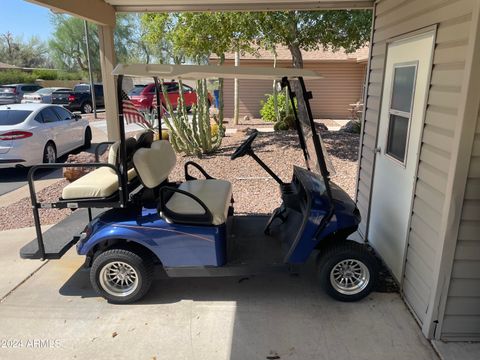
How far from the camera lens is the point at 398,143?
3.54 meters

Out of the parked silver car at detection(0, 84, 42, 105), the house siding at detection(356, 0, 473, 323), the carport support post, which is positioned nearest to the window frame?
the house siding at detection(356, 0, 473, 323)

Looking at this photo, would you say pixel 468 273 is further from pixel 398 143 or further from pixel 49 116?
pixel 49 116

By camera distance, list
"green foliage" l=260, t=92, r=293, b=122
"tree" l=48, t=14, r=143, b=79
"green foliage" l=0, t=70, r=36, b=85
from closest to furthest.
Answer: "green foliage" l=260, t=92, r=293, b=122, "green foliage" l=0, t=70, r=36, b=85, "tree" l=48, t=14, r=143, b=79

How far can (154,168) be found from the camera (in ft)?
10.9

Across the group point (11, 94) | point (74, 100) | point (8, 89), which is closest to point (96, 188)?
point (74, 100)

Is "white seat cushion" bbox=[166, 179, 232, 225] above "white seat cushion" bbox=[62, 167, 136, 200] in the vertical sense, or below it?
below

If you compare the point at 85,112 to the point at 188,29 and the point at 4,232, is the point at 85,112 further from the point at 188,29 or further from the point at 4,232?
the point at 4,232

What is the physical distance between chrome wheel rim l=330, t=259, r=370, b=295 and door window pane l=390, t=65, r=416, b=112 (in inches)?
53.9

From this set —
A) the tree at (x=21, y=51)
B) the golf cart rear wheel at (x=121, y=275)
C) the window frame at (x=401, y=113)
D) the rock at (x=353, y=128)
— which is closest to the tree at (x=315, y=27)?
the rock at (x=353, y=128)

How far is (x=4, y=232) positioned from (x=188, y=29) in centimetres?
554

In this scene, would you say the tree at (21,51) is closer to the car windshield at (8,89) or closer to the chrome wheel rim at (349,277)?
the car windshield at (8,89)

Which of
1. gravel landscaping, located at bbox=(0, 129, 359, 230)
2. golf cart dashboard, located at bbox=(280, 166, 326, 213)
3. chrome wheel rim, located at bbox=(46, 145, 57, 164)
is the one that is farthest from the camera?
chrome wheel rim, located at bbox=(46, 145, 57, 164)

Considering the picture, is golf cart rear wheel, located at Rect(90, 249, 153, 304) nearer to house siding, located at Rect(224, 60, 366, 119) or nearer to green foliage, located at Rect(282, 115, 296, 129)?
green foliage, located at Rect(282, 115, 296, 129)

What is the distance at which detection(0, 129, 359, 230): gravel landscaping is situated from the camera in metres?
5.41
